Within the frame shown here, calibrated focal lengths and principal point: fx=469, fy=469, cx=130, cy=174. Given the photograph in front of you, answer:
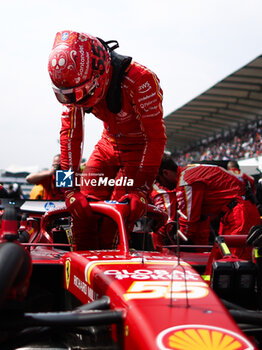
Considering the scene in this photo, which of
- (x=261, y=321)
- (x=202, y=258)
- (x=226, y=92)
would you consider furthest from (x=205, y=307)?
(x=226, y=92)

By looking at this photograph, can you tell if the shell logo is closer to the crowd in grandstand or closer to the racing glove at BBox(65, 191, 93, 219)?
the racing glove at BBox(65, 191, 93, 219)

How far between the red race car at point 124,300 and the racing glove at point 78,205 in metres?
0.28

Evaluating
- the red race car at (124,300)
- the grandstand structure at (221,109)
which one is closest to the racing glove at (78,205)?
the red race car at (124,300)

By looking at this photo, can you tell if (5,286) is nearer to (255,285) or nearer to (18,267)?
(18,267)

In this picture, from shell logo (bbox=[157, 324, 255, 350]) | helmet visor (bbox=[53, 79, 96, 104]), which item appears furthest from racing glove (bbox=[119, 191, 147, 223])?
shell logo (bbox=[157, 324, 255, 350])

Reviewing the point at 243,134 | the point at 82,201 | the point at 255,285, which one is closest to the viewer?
the point at 255,285

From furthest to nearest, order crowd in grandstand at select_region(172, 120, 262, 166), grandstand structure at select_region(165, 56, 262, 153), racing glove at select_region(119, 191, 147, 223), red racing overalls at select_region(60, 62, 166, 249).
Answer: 1. crowd in grandstand at select_region(172, 120, 262, 166)
2. grandstand structure at select_region(165, 56, 262, 153)
3. red racing overalls at select_region(60, 62, 166, 249)
4. racing glove at select_region(119, 191, 147, 223)

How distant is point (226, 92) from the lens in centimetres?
2325

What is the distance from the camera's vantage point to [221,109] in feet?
85.9

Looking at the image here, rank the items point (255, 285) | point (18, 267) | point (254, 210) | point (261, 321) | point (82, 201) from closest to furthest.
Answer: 1. point (18, 267)
2. point (261, 321)
3. point (255, 285)
4. point (82, 201)
5. point (254, 210)

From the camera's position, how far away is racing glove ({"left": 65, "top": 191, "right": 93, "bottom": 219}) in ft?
9.03

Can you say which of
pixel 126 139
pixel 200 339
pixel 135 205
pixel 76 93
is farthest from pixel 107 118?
pixel 200 339

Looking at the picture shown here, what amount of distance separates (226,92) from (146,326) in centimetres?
2273

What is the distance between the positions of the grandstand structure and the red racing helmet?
1602cm
